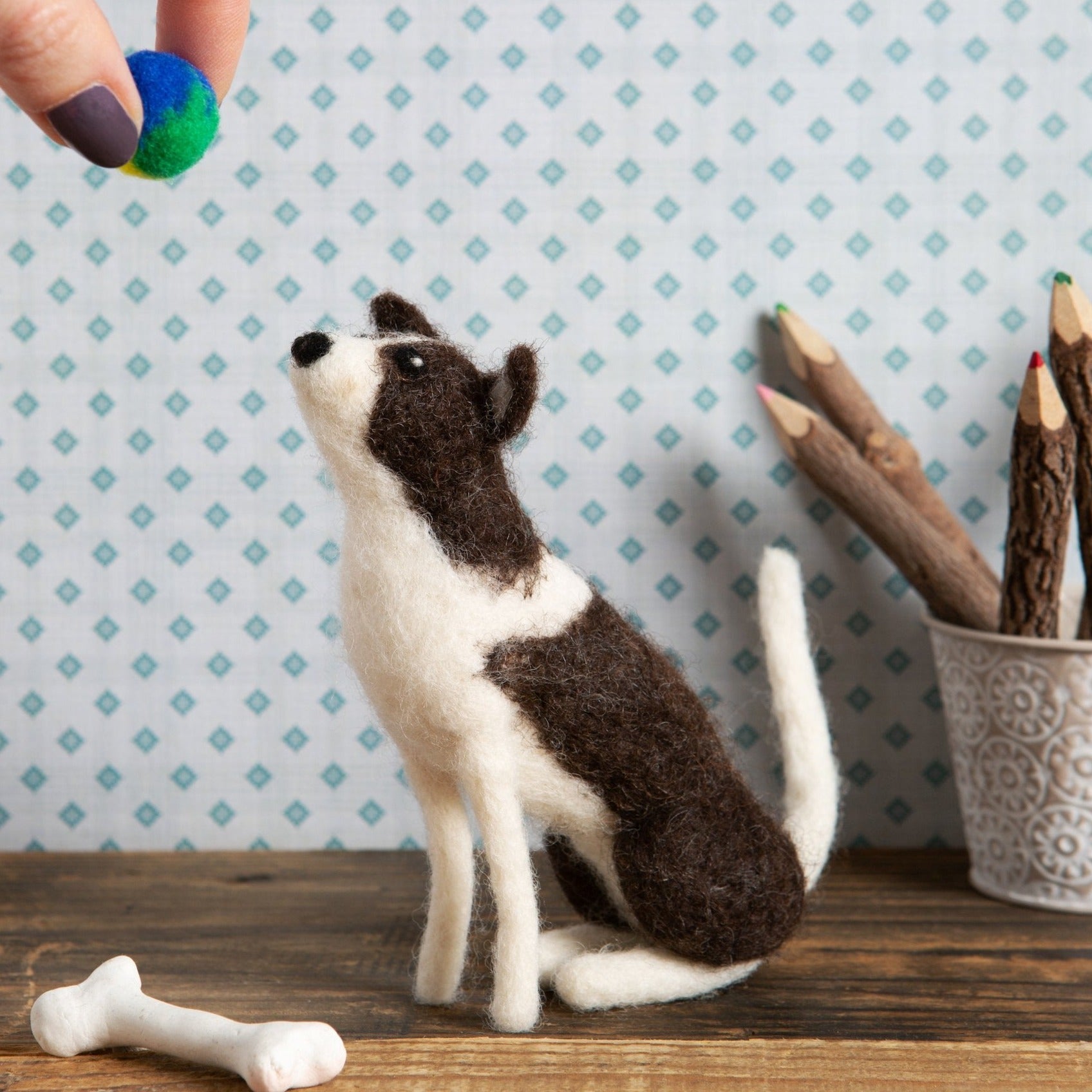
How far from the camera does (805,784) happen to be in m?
0.70

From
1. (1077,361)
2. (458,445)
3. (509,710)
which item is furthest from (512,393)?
(1077,361)

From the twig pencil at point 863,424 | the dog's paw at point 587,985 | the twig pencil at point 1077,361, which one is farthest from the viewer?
the twig pencil at point 863,424

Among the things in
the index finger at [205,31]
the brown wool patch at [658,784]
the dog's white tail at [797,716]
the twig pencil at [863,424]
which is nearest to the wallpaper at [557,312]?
the twig pencil at [863,424]

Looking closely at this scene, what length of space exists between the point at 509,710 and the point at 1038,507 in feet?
1.23

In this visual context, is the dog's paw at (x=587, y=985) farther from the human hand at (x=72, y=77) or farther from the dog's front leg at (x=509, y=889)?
the human hand at (x=72, y=77)

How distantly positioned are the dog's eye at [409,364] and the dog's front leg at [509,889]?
18 cm

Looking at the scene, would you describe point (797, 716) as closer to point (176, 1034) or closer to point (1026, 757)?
point (1026, 757)

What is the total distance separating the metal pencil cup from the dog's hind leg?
0.25 m

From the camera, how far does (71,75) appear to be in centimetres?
38

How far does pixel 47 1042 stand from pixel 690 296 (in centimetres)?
65

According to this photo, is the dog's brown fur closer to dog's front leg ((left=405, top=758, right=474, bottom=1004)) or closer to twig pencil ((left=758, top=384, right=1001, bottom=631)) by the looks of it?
dog's front leg ((left=405, top=758, right=474, bottom=1004))

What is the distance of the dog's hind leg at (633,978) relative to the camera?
596 millimetres

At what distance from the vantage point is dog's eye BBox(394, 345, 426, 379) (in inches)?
21.4

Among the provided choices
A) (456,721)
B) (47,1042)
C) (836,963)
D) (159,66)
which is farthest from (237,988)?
(159,66)
